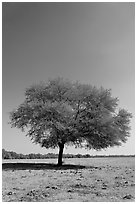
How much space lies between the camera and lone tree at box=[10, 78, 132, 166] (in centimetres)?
3058

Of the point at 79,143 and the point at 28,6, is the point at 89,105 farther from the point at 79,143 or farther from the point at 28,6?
the point at 28,6

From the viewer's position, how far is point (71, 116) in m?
31.5

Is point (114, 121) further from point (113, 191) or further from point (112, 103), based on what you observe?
point (113, 191)

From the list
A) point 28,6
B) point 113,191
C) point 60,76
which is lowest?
point 113,191

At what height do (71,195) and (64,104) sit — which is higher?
(64,104)

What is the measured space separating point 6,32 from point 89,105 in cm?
1388

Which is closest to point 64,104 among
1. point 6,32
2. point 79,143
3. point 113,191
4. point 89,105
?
point 89,105

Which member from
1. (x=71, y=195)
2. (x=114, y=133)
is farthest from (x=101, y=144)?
(x=71, y=195)

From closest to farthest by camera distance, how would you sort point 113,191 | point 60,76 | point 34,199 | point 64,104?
point 34,199, point 113,191, point 64,104, point 60,76

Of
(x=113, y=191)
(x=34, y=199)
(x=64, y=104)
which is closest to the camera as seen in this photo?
(x=34, y=199)

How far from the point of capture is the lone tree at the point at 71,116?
30578 mm

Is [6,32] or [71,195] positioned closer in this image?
[71,195]

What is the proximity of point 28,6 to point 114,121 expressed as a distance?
16.2 metres

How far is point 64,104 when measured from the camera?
30781mm
